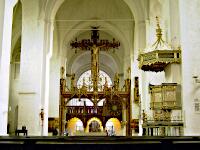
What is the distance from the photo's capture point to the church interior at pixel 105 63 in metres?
11.7

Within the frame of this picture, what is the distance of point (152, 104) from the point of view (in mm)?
12852

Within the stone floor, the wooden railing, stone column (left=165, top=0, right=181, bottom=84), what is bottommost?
the stone floor

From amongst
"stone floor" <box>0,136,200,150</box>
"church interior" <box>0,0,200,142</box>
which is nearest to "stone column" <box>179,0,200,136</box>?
"church interior" <box>0,0,200,142</box>

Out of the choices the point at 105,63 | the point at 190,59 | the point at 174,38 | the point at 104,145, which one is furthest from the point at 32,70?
the point at 105,63

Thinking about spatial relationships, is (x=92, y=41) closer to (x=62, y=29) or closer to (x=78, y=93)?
(x=62, y=29)

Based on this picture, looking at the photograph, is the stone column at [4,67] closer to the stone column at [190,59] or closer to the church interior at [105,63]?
the church interior at [105,63]

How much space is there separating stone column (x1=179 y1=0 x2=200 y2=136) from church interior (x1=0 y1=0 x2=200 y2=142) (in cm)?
3

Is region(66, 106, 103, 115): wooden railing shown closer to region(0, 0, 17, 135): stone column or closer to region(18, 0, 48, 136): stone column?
region(18, 0, 48, 136): stone column

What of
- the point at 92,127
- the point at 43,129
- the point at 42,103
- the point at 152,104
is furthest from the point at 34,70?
the point at 92,127

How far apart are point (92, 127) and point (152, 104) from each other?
2428 centimetres

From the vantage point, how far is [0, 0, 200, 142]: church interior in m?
11.7

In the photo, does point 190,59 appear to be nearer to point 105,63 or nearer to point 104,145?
point 104,145

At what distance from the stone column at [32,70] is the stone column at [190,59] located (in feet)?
32.3

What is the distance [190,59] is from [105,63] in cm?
3036
